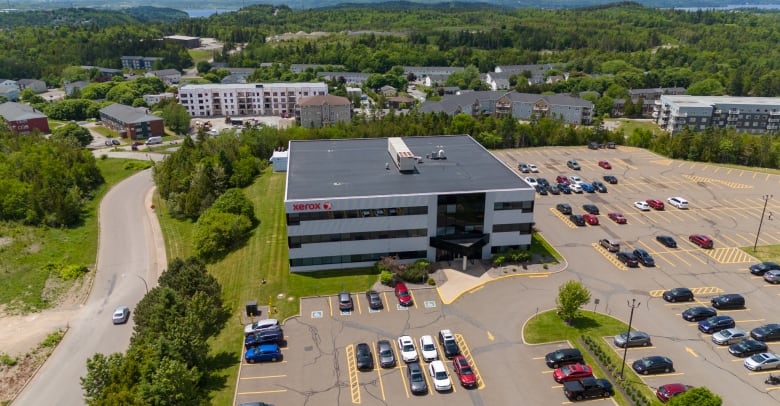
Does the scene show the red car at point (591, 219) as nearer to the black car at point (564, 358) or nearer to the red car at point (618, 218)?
the red car at point (618, 218)

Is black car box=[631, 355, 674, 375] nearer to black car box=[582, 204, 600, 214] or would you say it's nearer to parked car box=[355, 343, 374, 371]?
parked car box=[355, 343, 374, 371]

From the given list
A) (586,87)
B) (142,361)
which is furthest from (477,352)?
(586,87)

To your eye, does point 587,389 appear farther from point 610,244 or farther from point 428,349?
point 610,244

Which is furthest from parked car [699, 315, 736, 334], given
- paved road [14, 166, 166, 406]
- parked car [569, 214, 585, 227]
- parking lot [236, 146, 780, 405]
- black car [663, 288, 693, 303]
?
paved road [14, 166, 166, 406]

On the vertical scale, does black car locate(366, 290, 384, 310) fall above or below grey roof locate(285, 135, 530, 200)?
below

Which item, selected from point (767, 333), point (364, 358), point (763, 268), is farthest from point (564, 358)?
point (763, 268)

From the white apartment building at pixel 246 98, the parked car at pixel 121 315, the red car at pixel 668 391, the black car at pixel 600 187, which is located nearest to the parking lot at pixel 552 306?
the red car at pixel 668 391
